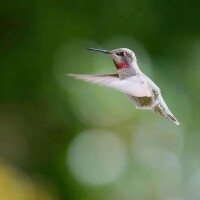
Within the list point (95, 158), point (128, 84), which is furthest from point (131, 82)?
point (95, 158)

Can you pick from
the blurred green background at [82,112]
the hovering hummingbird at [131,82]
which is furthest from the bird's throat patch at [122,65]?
the blurred green background at [82,112]

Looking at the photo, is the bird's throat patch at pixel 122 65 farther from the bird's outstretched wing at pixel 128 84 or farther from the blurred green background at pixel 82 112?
the blurred green background at pixel 82 112

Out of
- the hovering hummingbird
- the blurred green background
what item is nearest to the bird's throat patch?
the hovering hummingbird

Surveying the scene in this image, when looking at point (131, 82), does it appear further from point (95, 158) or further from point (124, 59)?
point (95, 158)

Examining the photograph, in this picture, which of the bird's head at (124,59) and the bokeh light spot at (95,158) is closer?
the bird's head at (124,59)

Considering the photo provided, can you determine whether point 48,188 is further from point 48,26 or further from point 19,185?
point 48,26

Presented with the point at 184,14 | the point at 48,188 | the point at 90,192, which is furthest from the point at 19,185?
the point at 184,14
